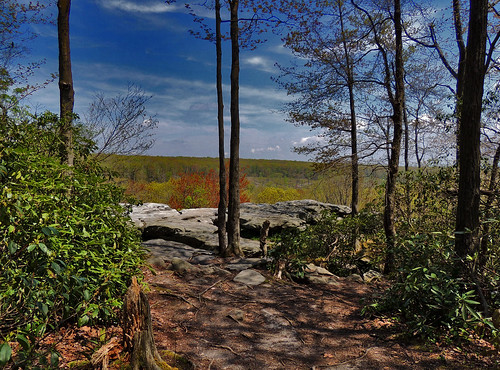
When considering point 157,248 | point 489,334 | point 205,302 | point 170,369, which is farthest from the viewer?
point 157,248

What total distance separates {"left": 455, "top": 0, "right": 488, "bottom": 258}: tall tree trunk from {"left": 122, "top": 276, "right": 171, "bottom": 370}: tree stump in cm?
376

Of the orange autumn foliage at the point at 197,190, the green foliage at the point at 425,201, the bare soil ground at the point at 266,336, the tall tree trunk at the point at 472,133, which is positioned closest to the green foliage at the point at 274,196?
the orange autumn foliage at the point at 197,190

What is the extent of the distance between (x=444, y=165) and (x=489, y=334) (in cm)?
502

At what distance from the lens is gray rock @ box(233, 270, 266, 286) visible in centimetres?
591

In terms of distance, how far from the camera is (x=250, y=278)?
609 cm

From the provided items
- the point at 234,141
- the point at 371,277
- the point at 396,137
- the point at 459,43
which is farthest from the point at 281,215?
the point at 459,43

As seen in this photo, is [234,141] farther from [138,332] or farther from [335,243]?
[138,332]

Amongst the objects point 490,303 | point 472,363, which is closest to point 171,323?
point 472,363

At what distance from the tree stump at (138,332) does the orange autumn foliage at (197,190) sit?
2259 cm

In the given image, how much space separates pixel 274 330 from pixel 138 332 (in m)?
1.93

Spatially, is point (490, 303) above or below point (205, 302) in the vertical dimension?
above

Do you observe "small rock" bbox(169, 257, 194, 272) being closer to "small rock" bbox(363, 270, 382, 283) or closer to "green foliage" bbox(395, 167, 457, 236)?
"small rock" bbox(363, 270, 382, 283)

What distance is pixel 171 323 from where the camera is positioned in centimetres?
400

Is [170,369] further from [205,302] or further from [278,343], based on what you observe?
[205,302]
